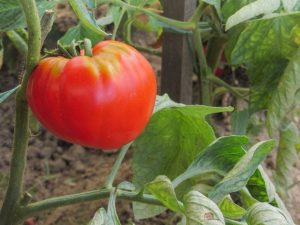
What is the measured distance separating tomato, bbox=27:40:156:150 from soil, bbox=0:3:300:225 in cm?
59

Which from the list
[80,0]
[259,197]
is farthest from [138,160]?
[80,0]

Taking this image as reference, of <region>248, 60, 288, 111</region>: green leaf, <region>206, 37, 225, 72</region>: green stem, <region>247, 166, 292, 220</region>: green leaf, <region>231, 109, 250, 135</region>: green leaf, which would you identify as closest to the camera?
<region>247, 166, 292, 220</region>: green leaf

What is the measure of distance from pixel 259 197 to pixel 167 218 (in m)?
0.41

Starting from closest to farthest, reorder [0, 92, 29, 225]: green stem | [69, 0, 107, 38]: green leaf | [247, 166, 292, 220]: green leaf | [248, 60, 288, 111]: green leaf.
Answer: [69, 0, 107, 38]: green leaf
[0, 92, 29, 225]: green stem
[247, 166, 292, 220]: green leaf
[248, 60, 288, 111]: green leaf

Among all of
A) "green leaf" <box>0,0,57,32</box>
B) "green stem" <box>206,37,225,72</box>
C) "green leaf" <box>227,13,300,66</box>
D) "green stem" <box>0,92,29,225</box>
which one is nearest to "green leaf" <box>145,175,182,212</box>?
"green stem" <box>0,92,29,225</box>

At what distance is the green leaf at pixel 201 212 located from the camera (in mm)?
767

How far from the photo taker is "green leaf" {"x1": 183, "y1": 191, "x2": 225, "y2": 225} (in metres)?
0.77

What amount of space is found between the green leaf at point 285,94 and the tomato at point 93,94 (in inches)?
15.7

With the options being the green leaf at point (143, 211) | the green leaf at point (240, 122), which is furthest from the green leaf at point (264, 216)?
the green leaf at point (240, 122)

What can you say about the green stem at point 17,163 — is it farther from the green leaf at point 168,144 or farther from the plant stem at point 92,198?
the green leaf at point 168,144

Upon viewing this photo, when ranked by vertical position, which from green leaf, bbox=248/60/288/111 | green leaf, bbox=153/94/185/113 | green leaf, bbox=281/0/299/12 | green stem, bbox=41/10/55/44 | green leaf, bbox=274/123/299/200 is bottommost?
green leaf, bbox=274/123/299/200

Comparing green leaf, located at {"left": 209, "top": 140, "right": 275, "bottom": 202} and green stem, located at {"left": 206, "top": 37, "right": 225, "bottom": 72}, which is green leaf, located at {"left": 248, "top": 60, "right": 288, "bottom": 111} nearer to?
green stem, located at {"left": 206, "top": 37, "right": 225, "bottom": 72}

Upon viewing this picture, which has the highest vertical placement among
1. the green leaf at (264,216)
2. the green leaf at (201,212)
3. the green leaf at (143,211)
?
the green leaf at (201,212)

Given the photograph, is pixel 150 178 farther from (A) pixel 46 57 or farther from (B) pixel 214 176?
(A) pixel 46 57
